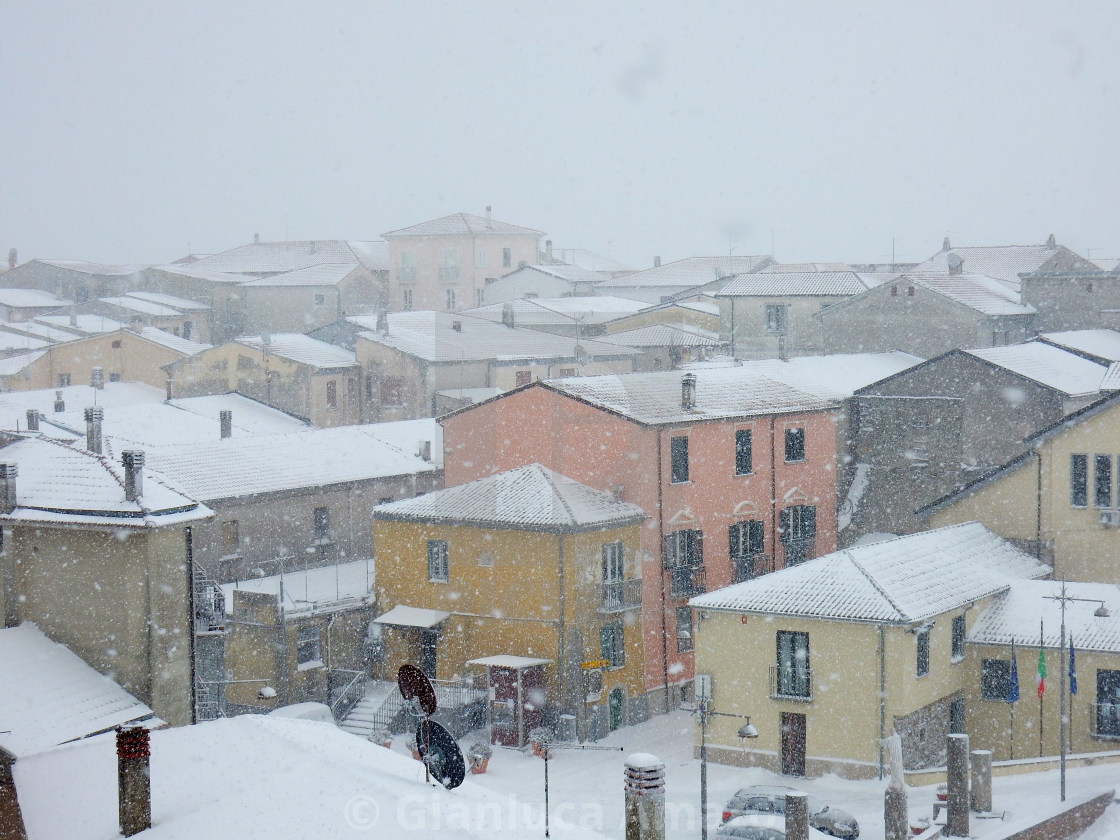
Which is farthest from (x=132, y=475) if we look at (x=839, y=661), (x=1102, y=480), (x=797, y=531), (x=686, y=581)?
(x=1102, y=480)

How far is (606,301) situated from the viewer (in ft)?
252

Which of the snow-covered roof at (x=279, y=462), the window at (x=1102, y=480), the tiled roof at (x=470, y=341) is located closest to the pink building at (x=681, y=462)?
the snow-covered roof at (x=279, y=462)

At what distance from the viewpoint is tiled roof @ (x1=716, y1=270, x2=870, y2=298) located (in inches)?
2411

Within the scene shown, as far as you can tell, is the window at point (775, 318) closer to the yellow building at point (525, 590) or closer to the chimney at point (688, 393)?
the chimney at point (688, 393)

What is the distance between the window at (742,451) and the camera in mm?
38719

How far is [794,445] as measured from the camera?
40.8m

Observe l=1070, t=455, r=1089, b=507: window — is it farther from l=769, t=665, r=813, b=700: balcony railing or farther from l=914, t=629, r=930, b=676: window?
l=769, t=665, r=813, b=700: balcony railing

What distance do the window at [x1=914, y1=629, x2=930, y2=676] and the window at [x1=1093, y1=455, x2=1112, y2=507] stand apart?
8.02m

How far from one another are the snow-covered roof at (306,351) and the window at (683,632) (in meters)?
28.0

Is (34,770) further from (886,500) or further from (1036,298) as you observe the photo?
(1036,298)

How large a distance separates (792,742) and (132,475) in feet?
46.9

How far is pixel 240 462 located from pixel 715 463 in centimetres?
1364

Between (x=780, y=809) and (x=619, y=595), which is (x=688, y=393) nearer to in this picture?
(x=619, y=595)

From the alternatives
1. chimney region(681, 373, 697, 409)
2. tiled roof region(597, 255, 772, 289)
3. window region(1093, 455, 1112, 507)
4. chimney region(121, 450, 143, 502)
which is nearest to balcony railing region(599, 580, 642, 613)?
chimney region(681, 373, 697, 409)
